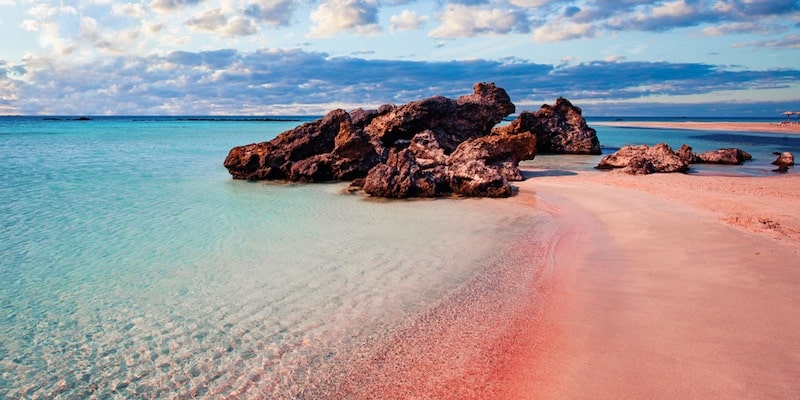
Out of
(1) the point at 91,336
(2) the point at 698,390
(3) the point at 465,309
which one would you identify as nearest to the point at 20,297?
(1) the point at 91,336

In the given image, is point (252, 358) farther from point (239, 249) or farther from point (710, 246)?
point (710, 246)

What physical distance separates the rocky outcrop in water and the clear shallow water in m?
1.51

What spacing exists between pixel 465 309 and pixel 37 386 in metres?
4.08

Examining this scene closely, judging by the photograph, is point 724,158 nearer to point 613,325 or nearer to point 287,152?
point 287,152

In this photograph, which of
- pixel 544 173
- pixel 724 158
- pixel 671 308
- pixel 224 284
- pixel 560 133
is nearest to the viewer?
pixel 671 308

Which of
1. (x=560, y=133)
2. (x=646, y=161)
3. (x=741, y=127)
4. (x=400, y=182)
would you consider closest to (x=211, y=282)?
(x=400, y=182)

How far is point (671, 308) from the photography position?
5570mm

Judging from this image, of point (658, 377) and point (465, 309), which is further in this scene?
point (465, 309)

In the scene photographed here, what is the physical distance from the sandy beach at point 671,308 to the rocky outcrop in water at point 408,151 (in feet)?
13.7

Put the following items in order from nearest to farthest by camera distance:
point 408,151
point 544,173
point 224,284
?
point 224,284 → point 408,151 → point 544,173

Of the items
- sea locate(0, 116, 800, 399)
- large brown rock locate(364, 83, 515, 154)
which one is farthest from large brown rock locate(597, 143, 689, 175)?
sea locate(0, 116, 800, 399)

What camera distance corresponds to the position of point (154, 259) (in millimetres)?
7668

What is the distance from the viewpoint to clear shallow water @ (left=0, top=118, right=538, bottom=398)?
4.43 meters

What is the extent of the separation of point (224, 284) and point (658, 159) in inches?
745
